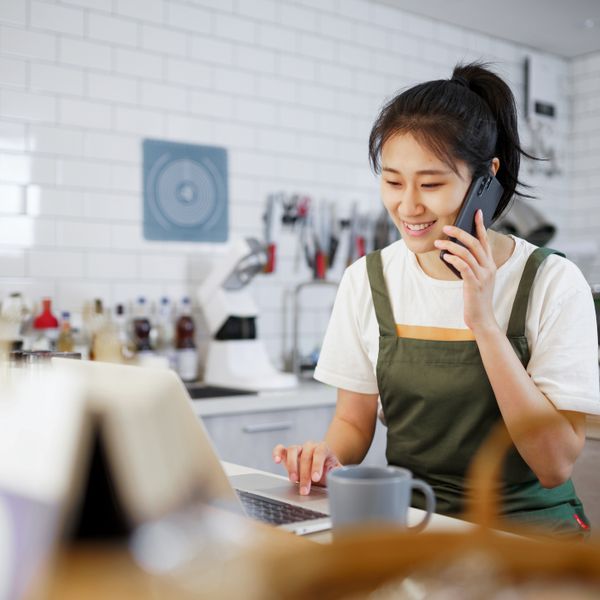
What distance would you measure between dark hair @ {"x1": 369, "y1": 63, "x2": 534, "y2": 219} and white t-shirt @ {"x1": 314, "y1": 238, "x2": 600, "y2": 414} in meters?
0.20

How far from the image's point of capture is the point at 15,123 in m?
2.85

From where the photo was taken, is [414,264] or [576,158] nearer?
[414,264]

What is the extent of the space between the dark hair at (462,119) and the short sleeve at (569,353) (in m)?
0.29

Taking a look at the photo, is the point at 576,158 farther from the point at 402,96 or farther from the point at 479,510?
the point at 479,510

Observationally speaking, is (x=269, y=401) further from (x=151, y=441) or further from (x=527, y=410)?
(x=151, y=441)

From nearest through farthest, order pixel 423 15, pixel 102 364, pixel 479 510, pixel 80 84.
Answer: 1. pixel 479 510
2. pixel 102 364
3. pixel 80 84
4. pixel 423 15

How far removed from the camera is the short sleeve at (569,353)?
146cm

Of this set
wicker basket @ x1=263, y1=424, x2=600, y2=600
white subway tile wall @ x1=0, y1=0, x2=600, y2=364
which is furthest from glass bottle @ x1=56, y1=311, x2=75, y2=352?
wicker basket @ x1=263, y1=424, x2=600, y2=600

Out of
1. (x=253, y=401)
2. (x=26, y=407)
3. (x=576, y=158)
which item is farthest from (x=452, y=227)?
(x=576, y=158)

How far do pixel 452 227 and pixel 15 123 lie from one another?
187 cm

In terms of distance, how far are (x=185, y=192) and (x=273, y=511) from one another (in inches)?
87.0

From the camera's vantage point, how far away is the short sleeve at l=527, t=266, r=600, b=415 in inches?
57.4

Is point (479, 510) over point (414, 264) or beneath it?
beneath

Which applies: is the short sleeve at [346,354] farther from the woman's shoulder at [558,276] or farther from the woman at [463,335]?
the woman's shoulder at [558,276]
